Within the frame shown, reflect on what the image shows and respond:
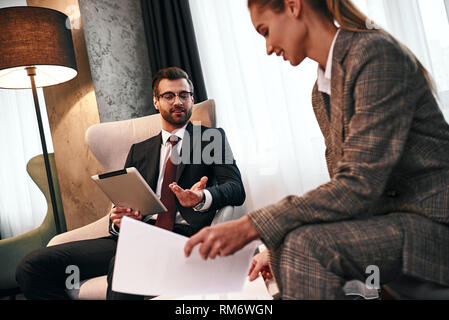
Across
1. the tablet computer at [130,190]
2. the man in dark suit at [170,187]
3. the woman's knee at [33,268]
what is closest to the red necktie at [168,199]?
the man in dark suit at [170,187]

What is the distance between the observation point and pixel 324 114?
99cm

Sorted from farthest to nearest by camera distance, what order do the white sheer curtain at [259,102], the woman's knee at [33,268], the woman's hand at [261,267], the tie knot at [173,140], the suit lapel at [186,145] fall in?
1. the white sheer curtain at [259,102]
2. the tie knot at [173,140]
3. the suit lapel at [186,145]
4. the woman's knee at [33,268]
5. the woman's hand at [261,267]

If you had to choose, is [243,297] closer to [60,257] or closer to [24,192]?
[60,257]

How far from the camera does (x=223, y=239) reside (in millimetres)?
677

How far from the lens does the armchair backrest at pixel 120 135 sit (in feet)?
6.66

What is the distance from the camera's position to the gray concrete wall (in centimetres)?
259

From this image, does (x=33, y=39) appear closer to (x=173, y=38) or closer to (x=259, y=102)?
(x=173, y=38)

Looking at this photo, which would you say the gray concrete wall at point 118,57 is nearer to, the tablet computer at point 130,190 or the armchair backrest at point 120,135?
the armchair backrest at point 120,135

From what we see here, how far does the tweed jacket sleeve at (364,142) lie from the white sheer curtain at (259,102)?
1491 millimetres

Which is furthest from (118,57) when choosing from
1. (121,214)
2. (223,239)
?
(223,239)

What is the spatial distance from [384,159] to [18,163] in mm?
3899

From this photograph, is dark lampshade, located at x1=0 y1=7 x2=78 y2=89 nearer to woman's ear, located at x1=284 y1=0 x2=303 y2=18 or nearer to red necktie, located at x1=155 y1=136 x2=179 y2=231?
red necktie, located at x1=155 y1=136 x2=179 y2=231

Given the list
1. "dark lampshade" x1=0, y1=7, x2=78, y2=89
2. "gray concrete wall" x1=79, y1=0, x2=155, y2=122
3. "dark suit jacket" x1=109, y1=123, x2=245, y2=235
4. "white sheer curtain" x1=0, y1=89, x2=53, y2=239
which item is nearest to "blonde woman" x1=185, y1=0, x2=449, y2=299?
"dark suit jacket" x1=109, y1=123, x2=245, y2=235
